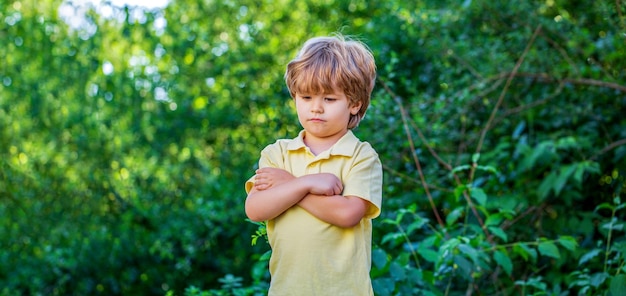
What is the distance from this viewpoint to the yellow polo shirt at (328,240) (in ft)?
8.77

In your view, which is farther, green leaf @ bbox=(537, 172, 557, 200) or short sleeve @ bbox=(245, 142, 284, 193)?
green leaf @ bbox=(537, 172, 557, 200)

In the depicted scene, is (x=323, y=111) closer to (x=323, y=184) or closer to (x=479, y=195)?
(x=323, y=184)

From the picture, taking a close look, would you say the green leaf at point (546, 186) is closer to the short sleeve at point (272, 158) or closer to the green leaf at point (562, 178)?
the green leaf at point (562, 178)

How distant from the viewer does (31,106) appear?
26.1ft

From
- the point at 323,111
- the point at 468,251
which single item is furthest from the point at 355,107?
the point at 468,251

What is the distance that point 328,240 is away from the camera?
2682 mm

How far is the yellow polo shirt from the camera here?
267cm

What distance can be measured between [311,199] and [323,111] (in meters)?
0.26

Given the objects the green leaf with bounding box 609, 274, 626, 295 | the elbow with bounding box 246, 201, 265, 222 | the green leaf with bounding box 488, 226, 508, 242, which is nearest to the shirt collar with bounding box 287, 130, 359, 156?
the elbow with bounding box 246, 201, 265, 222

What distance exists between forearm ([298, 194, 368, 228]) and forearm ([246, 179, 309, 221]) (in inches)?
1.3

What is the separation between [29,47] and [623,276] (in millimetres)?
5844

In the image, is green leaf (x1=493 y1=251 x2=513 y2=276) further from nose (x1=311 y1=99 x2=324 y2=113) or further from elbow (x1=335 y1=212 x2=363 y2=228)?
nose (x1=311 y1=99 x2=324 y2=113)

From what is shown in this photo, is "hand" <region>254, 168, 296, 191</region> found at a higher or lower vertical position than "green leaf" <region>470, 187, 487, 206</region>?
higher

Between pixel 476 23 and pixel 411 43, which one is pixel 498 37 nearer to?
pixel 476 23
